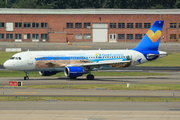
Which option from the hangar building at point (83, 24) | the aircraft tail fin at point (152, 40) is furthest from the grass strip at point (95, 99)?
the hangar building at point (83, 24)

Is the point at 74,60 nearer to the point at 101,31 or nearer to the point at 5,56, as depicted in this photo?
the point at 5,56

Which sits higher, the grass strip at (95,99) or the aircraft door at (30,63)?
the aircraft door at (30,63)

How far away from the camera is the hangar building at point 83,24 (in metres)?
129

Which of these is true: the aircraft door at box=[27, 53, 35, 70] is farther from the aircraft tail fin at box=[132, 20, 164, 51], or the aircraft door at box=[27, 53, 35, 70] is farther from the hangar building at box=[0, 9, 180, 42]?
the hangar building at box=[0, 9, 180, 42]

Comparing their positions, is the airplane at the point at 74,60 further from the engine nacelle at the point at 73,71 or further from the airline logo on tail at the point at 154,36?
the airline logo on tail at the point at 154,36

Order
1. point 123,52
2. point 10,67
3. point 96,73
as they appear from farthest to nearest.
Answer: point 96,73 → point 123,52 → point 10,67

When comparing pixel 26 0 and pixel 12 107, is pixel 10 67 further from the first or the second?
pixel 26 0

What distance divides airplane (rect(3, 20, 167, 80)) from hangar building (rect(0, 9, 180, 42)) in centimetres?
7489

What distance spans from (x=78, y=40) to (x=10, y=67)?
273 feet

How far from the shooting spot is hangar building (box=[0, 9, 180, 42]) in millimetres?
129375

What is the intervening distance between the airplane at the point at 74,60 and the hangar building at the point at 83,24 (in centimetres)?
7489

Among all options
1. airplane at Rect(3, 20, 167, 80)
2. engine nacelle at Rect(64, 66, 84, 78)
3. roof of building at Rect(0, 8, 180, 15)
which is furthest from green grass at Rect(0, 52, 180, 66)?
roof of building at Rect(0, 8, 180, 15)

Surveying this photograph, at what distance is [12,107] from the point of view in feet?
92.5
